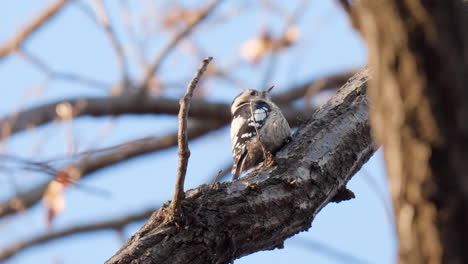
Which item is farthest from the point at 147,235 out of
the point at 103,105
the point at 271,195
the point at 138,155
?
the point at 138,155

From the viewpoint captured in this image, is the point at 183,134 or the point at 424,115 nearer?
the point at 424,115

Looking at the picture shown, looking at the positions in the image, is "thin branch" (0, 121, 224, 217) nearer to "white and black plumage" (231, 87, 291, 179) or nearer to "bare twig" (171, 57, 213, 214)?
"white and black plumage" (231, 87, 291, 179)

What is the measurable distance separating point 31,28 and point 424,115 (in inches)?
316

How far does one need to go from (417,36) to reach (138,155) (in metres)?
7.64

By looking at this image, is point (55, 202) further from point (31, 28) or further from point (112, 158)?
point (31, 28)

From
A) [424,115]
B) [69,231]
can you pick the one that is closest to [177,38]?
[69,231]

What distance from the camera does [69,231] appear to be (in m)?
9.28

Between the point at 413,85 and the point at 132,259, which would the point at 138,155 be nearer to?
the point at 132,259

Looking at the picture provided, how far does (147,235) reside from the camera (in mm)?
2537

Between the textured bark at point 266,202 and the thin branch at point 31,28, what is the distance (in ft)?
19.4

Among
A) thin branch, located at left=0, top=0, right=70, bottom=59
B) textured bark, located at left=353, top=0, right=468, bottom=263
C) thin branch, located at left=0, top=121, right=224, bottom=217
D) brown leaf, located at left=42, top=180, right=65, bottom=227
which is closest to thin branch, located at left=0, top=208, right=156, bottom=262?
thin branch, located at left=0, top=121, right=224, bottom=217

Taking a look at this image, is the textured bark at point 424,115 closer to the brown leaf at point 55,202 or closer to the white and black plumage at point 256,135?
the white and black plumage at point 256,135

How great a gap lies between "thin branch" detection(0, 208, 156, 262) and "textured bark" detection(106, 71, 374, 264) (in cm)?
589

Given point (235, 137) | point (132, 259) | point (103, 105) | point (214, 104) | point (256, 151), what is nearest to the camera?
point (132, 259)
